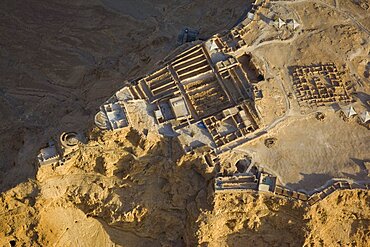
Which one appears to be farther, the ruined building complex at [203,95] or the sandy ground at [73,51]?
the sandy ground at [73,51]

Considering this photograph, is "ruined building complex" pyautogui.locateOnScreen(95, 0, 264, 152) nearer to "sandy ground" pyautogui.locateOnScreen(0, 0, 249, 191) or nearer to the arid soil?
the arid soil

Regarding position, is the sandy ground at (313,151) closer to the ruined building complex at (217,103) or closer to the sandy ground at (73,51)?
the ruined building complex at (217,103)

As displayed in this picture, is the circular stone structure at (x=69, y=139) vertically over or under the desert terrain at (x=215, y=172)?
over

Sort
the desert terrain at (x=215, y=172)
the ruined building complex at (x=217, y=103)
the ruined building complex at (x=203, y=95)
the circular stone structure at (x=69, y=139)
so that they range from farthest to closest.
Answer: the ruined building complex at (x=203, y=95) → the circular stone structure at (x=69, y=139) → the ruined building complex at (x=217, y=103) → the desert terrain at (x=215, y=172)

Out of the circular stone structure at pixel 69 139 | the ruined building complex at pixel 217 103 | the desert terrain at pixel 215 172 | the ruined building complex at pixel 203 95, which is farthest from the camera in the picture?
the ruined building complex at pixel 203 95

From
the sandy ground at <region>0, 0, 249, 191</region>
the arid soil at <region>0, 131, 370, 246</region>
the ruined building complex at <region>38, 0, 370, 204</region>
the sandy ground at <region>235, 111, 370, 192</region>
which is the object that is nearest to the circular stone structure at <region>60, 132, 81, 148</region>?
the ruined building complex at <region>38, 0, 370, 204</region>

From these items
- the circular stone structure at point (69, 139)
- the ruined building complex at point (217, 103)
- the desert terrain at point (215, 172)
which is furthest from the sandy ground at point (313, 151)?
the circular stone structure at point (69, 139)

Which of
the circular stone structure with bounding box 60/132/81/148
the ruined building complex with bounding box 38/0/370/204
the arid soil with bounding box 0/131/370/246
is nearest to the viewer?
the arid soil with bounding box 0/131/370/246

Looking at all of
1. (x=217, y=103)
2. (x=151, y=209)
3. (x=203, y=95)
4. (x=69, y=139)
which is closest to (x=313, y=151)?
(x=217, y=103)

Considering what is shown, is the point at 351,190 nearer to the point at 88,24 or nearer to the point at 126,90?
the point at 126,90

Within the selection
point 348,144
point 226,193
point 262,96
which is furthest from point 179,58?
point 348,144

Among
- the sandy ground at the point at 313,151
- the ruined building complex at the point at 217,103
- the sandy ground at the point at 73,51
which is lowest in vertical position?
the sandy ground at the point at 313,151
